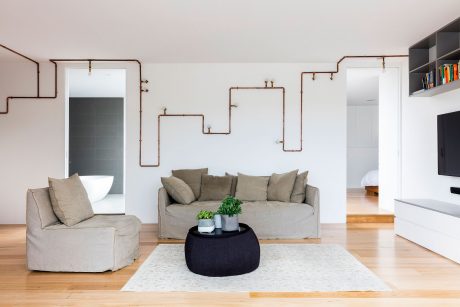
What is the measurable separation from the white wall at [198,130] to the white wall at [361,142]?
4787 mm

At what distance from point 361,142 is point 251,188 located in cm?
625

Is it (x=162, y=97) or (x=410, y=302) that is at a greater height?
(x=162, y=97)

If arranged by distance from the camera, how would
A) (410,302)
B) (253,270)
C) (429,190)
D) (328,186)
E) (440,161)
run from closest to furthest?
(410,302) → (253,270) → (440,161) → (429,190) → (328,186)

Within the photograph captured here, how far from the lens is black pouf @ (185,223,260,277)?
308cm

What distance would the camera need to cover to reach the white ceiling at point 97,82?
20.6 ft

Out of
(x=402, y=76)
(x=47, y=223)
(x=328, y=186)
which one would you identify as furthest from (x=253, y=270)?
(x=402, y=76)

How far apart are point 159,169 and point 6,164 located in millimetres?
2443

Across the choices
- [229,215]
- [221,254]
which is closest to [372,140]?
[229,215]

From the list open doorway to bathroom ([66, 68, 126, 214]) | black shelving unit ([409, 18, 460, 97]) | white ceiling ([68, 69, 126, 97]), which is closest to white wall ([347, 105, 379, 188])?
black shelving unit ([409, 18, 460, 97])

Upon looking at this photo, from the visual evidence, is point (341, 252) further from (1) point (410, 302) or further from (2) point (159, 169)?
(2) point (159, 169)

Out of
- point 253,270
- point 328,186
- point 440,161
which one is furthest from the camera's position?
point 328,186

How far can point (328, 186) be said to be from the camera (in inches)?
221

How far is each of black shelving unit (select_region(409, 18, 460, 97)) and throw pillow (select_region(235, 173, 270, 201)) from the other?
94.2 inches

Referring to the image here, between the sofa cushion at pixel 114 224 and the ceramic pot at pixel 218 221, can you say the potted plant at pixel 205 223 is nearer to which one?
the ceramic pot at pixel 218 221
